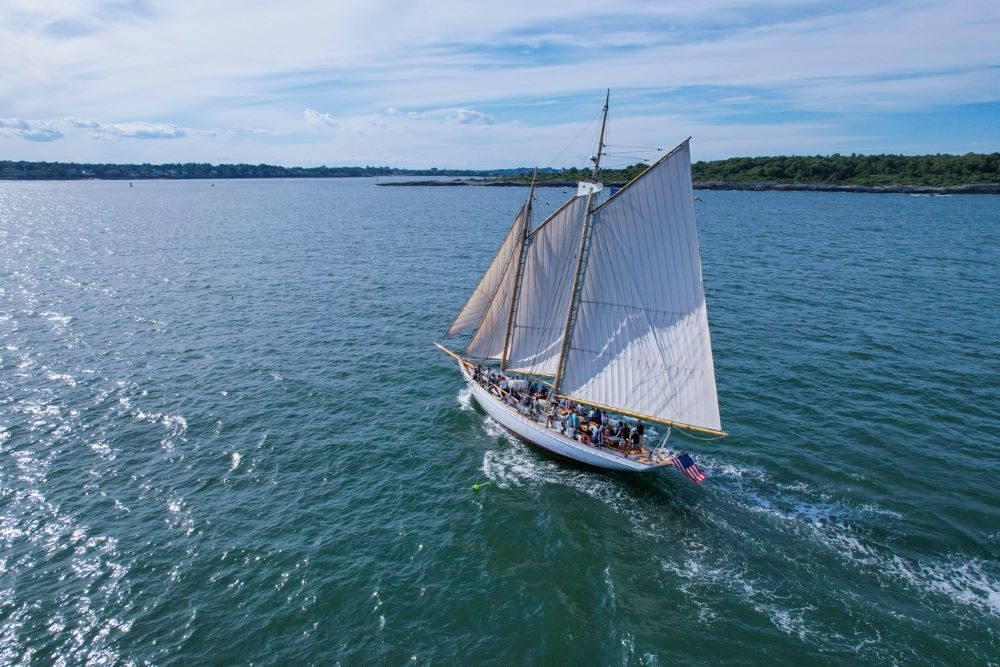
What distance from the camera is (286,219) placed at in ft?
519

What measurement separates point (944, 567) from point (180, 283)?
83.9m

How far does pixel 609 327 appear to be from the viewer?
120 ft

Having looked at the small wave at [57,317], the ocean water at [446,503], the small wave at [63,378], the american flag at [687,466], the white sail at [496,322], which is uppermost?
the white sail at [496,322]

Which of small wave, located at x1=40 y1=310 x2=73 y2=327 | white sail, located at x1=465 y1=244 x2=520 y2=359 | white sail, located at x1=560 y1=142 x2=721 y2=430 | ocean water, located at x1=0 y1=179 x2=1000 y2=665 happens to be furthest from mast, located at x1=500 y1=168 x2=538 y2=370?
small wave, located at x1=40 y1=310 x2=73 y2=327

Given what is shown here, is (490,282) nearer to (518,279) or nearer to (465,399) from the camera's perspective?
(518,279)

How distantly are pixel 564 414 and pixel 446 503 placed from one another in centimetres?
1029

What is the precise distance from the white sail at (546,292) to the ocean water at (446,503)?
248 inches

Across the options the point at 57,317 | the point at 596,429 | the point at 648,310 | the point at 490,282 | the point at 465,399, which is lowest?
the point at 465,399

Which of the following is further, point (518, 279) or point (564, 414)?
point (518, 279)

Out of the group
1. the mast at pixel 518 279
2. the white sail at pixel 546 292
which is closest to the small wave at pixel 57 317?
the mast at pixel 518 279

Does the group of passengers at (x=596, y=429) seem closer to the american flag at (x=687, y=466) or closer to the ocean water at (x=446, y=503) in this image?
the ocean water at (x=446, y=503)

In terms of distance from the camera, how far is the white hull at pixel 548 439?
33969 mm

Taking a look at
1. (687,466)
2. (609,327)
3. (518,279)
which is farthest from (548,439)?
(518,279)

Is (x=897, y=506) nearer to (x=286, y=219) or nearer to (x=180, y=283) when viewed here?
(x=180, y=283)
